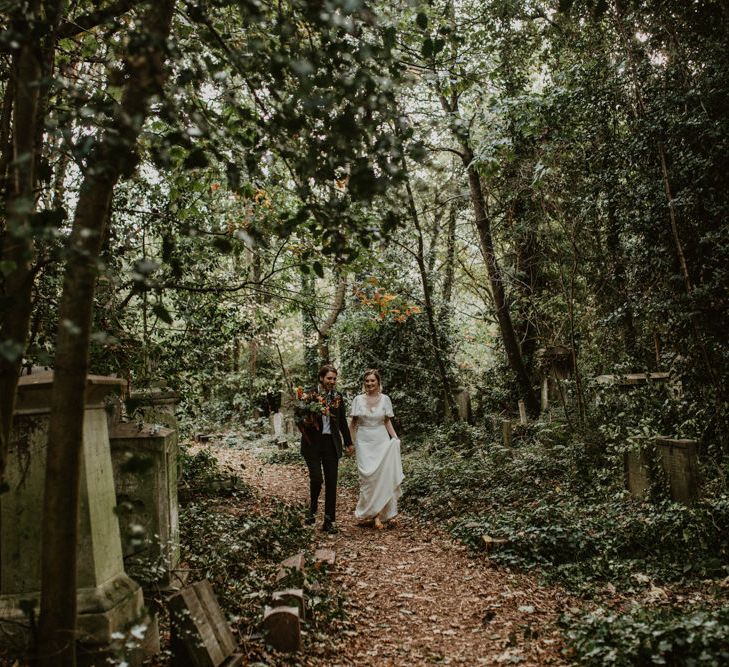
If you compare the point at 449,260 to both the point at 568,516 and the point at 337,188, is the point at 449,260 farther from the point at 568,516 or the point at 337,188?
the point at 337,188

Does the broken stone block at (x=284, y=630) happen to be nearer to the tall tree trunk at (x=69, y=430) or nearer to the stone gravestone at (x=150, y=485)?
the stone gravestone at (x=150, y=485)

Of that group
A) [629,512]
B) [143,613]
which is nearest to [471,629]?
[629,512]

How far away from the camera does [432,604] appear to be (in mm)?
5301

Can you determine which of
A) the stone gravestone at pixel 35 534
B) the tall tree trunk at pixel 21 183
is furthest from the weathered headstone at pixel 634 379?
the tall tree trunk at pixel 21 183

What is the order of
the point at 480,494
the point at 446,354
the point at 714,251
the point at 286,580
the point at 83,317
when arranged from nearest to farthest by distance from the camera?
the point at 83,317 < the point at 286,580 < the point at 714,251 < the point at 480,494 < the point at 446,354

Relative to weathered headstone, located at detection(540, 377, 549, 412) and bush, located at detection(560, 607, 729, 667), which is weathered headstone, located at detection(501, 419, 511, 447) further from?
bush, located at detection(560, 607, 729, 667)

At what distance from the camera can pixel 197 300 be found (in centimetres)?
686

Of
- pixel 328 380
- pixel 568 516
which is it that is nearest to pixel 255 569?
pixel 328 380

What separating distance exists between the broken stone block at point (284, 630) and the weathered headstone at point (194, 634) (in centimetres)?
45

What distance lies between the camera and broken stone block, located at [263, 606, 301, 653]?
3875 millimetres

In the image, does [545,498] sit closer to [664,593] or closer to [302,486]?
[664,593]

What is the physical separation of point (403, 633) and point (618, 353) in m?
6.75

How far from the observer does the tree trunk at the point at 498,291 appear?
1322cm

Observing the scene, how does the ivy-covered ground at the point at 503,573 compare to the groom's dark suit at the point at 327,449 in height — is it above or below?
below
